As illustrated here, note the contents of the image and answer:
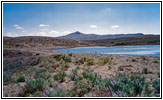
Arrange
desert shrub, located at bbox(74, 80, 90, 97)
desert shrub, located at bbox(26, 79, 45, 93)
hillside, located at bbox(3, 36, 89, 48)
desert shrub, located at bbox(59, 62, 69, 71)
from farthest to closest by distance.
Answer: hillside, located at bbox(3, 36, 89, 48)
desert shrub, located at bbox(59, 62, 69, 71)
desert shrub, located at bbox(26, 79, 45, 93)
desert shrub, located at bbox(74, 80, 90, 97)

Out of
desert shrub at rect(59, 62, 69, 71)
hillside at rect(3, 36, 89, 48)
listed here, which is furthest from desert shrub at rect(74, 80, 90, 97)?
hillside at rect(3, 36, 89, 48)

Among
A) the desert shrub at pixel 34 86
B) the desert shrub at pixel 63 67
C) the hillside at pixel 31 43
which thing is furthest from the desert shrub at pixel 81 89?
the hillside at pixel 31 43

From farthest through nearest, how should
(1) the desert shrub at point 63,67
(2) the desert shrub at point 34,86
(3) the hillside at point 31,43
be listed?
1. (3) the hillside at point 31,43
2. (1) the desert shrub at point 63,67
3. (2) the desert shrub at point 34,86

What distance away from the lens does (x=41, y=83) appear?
530 cm

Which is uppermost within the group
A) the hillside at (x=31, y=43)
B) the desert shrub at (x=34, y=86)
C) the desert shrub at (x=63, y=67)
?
the hillside at (x=31, y=43)

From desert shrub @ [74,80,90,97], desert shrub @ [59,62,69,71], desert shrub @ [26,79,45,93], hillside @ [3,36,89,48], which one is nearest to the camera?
desert shrub @ [74,80,90,97]

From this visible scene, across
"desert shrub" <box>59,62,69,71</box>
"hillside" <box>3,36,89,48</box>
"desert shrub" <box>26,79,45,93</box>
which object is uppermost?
"hillside" <box>3,36,89,48</box>

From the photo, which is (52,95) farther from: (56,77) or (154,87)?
(154,87)

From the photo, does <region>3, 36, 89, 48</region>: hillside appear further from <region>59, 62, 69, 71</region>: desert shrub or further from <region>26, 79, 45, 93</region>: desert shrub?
<region>26, 79, 45, 93</region>: desert shrub

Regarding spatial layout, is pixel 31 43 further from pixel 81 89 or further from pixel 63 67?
pixel 81 89

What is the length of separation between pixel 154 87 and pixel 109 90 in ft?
4.02

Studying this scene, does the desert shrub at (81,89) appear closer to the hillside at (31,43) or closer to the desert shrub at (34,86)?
the desert shrub at (34,86)

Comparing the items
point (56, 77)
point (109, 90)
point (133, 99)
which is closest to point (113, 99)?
point (133, 99)

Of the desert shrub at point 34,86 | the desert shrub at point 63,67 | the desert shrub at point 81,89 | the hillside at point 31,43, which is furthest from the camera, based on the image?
the hillside at point 31,43
